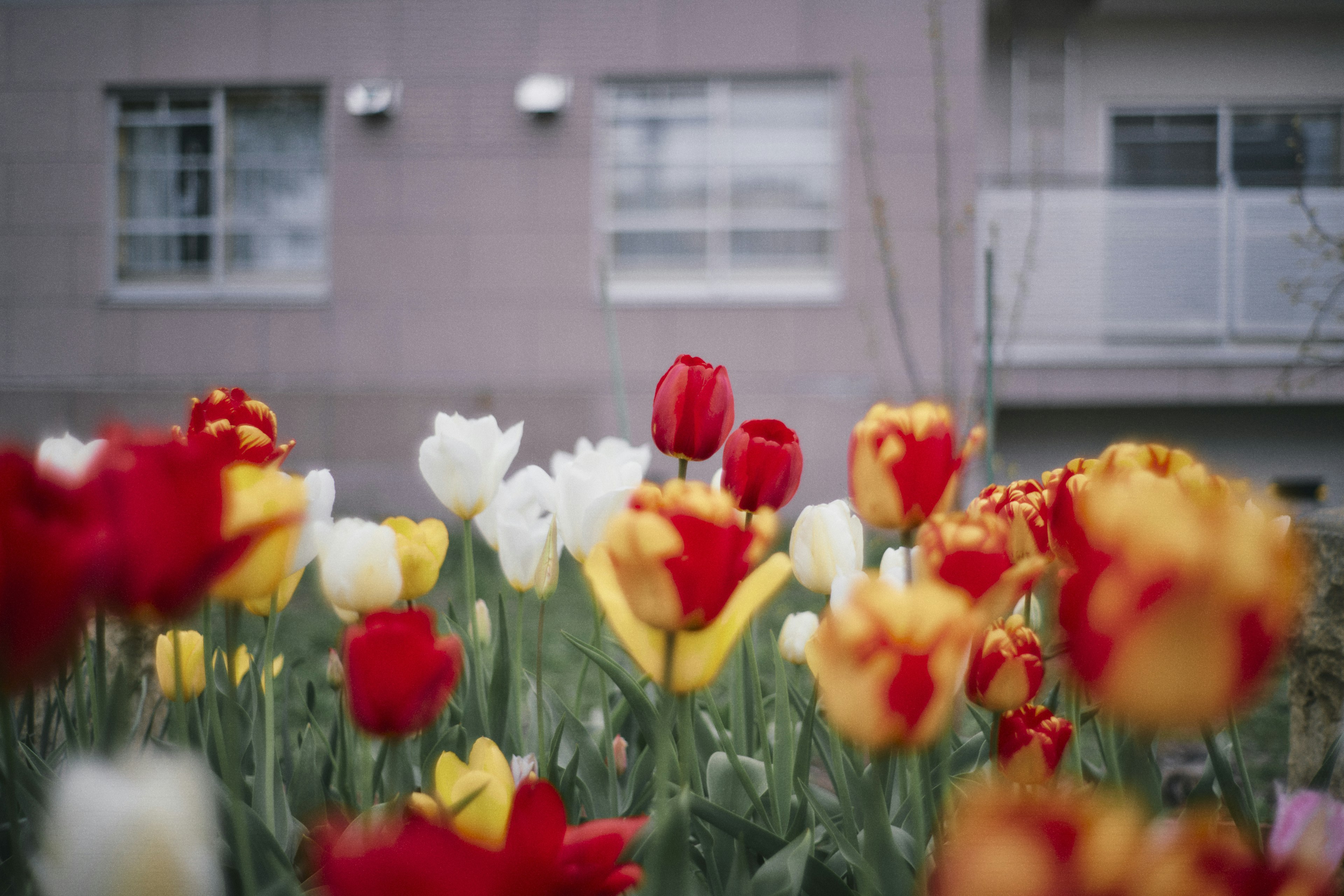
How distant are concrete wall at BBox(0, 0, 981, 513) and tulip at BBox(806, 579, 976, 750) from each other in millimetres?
5375

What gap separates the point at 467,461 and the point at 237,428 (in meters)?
0.19

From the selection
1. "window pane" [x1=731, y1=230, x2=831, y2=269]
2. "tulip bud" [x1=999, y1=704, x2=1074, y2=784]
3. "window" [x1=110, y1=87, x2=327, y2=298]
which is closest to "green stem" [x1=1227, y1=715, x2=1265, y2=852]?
"tulip bud" [x1=999, y1=704, x2=1074, y2=784]

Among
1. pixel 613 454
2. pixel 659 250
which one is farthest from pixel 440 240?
pixel 613 454

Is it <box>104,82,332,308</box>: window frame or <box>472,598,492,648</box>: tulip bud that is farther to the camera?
<box>104,82,332,308</box>: window frame

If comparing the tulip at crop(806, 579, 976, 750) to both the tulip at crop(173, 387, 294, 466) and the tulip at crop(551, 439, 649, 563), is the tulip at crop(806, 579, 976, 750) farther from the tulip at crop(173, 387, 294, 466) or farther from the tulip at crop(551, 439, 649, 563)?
the tulip at crop(173, 387, 294, 466)

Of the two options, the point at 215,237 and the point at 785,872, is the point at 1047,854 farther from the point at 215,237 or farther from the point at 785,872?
the point at 215,237

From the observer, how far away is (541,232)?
19.0ft

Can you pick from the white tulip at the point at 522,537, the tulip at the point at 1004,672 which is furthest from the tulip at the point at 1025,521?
the white tulip at the point at 522,537

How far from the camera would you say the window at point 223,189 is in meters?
5.96

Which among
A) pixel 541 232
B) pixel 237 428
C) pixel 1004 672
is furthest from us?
pixel 541 232

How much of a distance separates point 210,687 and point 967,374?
562 centimetres

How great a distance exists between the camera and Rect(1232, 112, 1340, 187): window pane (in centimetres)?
674

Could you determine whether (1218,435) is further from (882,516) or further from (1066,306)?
(882,516)

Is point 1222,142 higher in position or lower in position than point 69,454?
higher
